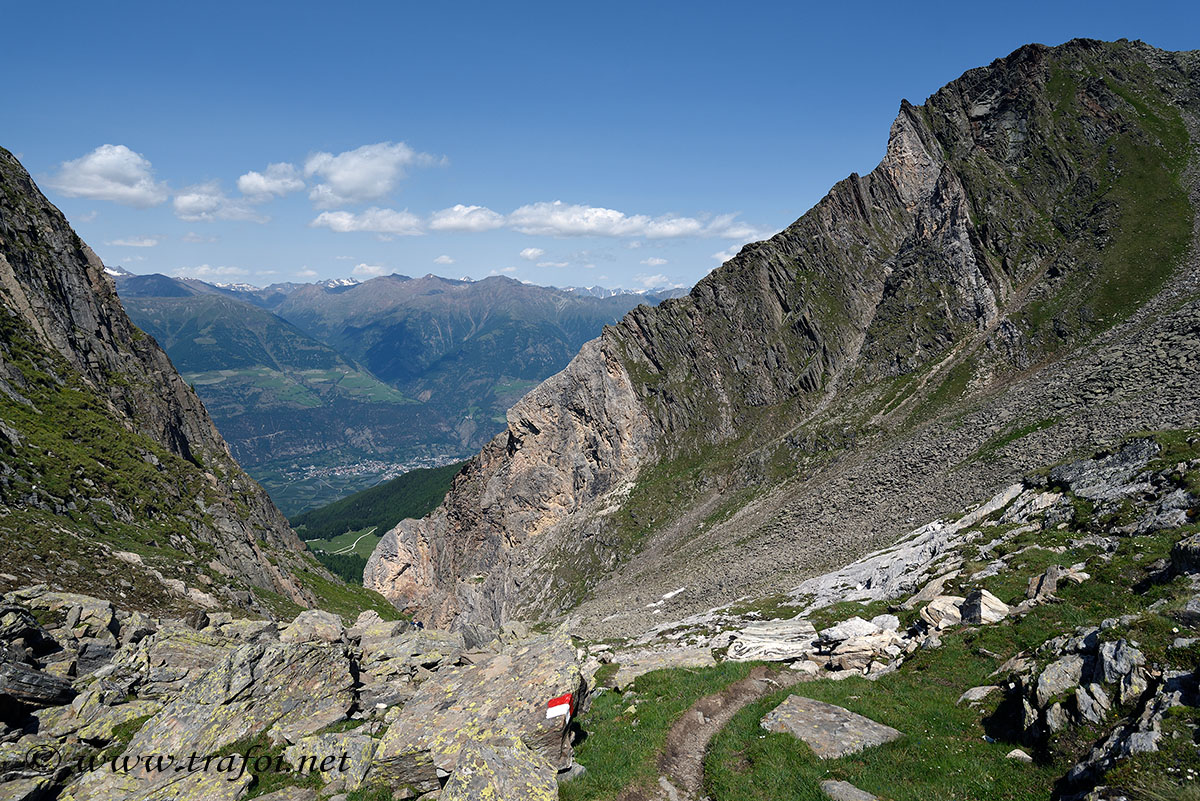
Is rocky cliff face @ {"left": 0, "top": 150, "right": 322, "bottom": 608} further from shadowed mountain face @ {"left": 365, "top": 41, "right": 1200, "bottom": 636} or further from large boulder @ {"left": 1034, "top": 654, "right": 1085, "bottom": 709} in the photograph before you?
large boulder @ {"left": 1034, "top": 654, "right": 1085, "bottom": 709}

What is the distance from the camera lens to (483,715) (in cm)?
1723

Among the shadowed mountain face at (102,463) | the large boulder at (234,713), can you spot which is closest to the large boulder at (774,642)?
the large boulder at (234,713)

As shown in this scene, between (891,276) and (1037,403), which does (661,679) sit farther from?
(891,276)

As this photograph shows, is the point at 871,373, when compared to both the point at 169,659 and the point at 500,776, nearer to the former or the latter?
the point at 500,776

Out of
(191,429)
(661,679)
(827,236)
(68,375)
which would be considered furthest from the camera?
(827,236)

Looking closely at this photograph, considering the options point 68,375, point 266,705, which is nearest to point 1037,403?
point 266,705

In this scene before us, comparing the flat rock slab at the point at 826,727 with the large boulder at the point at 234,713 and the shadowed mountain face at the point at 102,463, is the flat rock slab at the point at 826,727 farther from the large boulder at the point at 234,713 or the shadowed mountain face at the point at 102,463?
the shadowed mountain face at the point at 102,463

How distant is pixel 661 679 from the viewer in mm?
23734

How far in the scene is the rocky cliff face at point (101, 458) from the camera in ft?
127

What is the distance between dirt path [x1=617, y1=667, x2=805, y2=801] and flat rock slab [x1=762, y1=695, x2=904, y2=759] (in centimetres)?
214

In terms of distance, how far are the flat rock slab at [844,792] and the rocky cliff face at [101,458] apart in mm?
40067

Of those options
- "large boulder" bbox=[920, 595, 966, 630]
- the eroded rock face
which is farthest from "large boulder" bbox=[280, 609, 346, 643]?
the eroded rock face

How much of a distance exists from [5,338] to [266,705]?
62013 mm

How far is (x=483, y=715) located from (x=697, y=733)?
22.8ft
